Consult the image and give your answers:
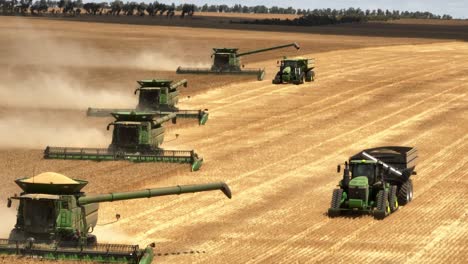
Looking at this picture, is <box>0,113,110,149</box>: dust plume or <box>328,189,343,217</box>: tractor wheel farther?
<box>0,113,110,149</box>: dust plume

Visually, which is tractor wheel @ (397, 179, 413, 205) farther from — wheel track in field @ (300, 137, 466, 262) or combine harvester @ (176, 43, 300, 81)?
combine harvester @ (176, 43, 300, 81)

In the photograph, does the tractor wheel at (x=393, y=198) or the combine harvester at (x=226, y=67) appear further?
the combine harvester at (x=226, y=67)

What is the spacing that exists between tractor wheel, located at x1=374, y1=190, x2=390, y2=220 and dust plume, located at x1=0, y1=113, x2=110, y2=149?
60.3 ft

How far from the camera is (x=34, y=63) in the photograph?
276 feet

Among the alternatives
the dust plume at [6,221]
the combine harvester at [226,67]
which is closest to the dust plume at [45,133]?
the dust plume at [6,221]

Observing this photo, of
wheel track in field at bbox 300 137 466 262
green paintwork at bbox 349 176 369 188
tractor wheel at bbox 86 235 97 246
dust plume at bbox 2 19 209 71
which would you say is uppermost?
green paintwork at bbox 349 176 369 188

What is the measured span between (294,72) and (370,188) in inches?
1510

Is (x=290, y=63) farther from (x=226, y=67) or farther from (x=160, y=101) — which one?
(x=160, y=101)

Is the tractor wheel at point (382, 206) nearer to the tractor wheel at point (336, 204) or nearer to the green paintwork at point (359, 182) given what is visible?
the green paintwork at point (359, 182)

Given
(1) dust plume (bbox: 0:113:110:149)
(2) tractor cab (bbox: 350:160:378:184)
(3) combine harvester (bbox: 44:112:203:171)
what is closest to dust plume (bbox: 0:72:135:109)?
(1) dust plume (bbox: 0:113:110:149)

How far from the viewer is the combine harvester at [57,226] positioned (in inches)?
1083

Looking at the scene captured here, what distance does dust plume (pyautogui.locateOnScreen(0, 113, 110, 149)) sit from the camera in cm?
4959

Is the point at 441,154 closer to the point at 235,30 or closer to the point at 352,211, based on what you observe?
the point at 352,211

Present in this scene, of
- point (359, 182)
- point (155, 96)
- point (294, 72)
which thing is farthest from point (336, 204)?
point (294, 72)
